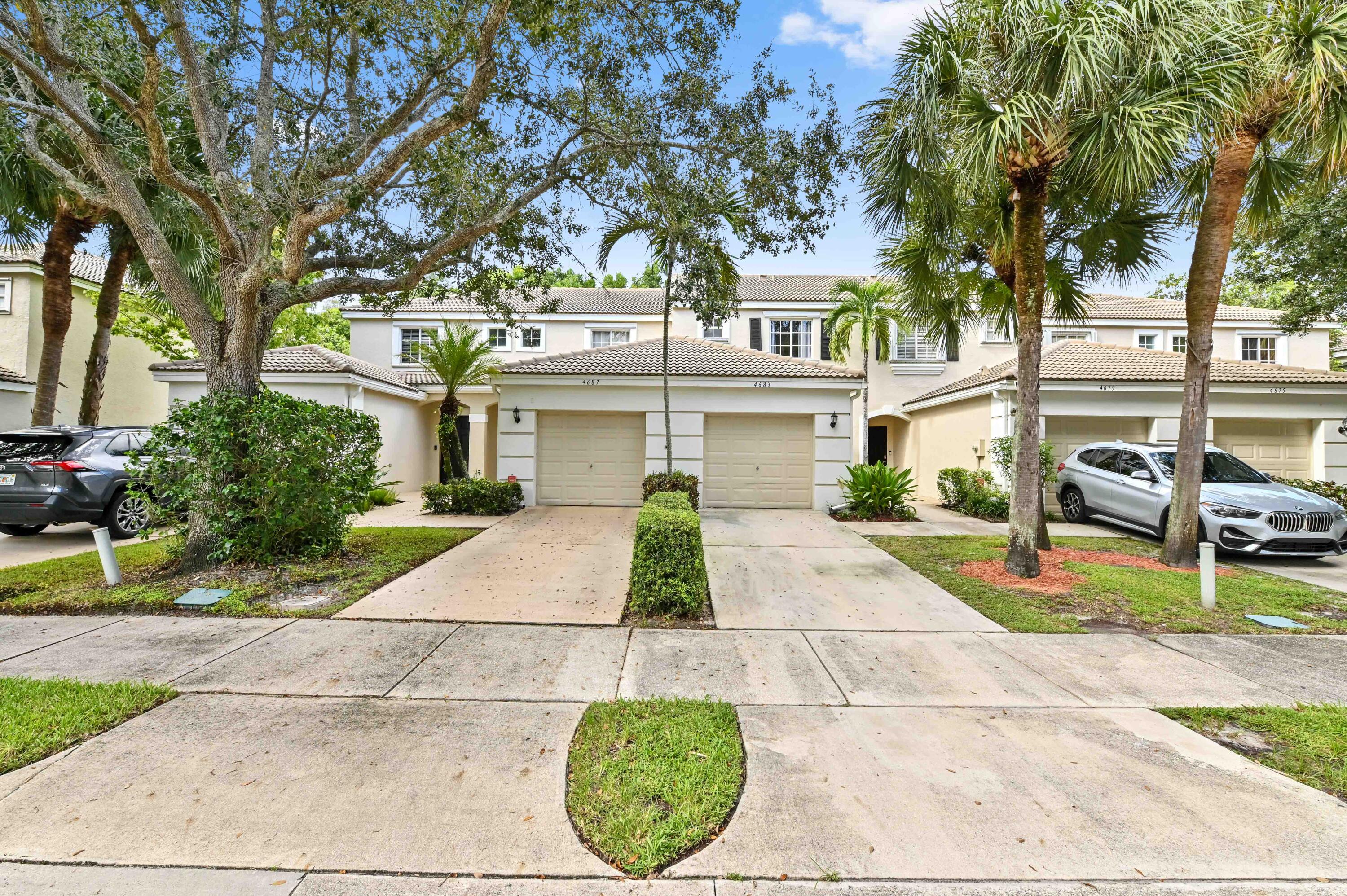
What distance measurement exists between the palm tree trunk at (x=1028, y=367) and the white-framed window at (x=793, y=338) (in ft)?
40.2

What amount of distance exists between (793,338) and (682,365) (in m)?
7.49

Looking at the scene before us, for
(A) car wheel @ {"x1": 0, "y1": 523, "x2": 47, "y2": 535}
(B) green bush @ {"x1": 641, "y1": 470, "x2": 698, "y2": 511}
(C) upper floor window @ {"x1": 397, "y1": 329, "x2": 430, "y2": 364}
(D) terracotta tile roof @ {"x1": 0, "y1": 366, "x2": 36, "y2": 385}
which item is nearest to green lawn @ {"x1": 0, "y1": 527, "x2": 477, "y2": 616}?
(A) car wheel @ {"x1": 0, "y1": 523, "x2": 47, "y2": 535}

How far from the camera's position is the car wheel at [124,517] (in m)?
8.84

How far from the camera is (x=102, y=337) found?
1284 cm

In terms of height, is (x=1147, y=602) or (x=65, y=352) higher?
(x=65, y=352)

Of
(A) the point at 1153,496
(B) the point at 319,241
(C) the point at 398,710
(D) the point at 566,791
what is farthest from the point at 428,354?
(A) the point at 1153,496

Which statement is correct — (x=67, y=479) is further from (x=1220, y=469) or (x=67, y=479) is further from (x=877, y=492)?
(x=1220, y=469)

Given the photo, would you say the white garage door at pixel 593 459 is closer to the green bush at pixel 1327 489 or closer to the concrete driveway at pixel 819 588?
the concrete driveway at pixel 819 588

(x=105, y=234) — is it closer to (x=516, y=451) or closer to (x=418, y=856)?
(x=516, y=451)

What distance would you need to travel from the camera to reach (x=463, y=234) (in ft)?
24.9

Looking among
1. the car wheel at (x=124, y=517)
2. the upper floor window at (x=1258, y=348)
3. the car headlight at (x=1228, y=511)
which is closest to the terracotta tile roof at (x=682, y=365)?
the car headlight at (x=1228, y=511)

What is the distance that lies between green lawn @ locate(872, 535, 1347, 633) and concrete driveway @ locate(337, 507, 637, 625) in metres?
4.05

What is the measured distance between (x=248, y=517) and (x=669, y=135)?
7.25 m

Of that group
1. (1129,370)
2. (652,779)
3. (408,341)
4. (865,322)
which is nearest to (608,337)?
(408,341)
